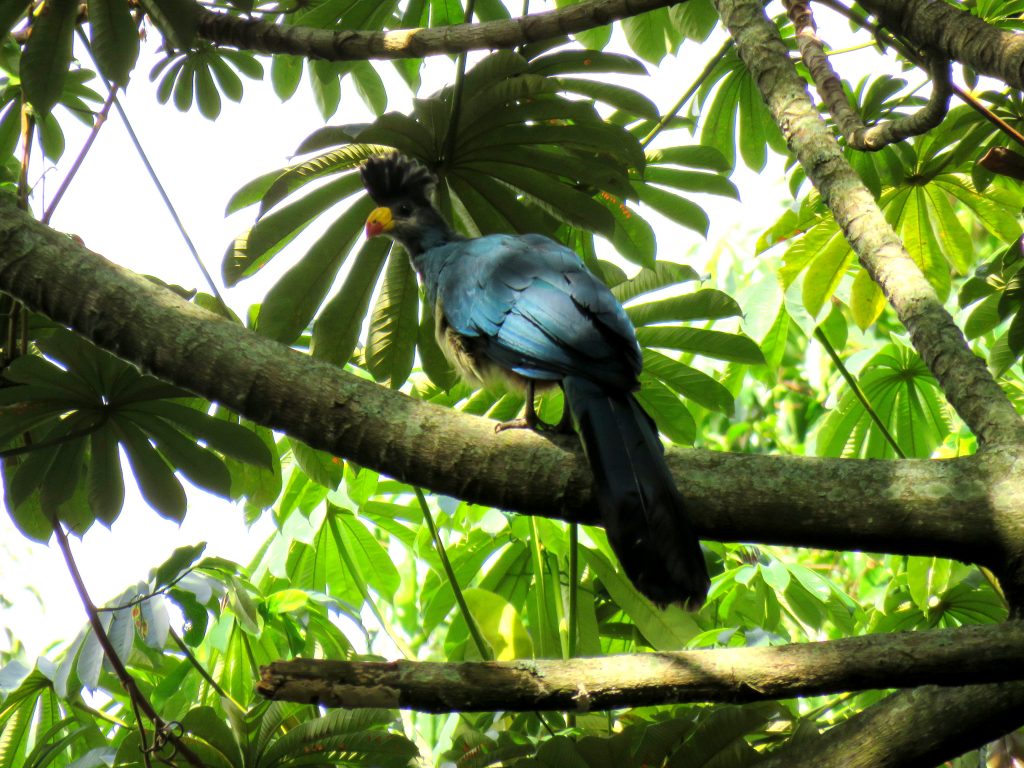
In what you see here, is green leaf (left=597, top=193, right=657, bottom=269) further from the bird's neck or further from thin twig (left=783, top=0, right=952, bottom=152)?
thin twig (left=783, top=0, right=952, bottom=152)

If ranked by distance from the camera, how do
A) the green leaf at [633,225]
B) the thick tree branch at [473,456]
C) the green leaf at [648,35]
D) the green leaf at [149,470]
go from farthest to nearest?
the green leaf at [648,35], the green leaf at [633,225], the green leaf at [149,470], the thick tree branch at [473,456]

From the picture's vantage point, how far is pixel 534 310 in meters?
2.81

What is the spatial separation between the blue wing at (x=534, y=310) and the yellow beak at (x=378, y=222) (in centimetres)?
20

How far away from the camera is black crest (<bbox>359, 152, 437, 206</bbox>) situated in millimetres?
3303

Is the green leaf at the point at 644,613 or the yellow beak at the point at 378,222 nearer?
the yellow beak at the point at 378,222

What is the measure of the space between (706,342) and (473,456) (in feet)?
5.54

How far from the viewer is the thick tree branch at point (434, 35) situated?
260 centimetres

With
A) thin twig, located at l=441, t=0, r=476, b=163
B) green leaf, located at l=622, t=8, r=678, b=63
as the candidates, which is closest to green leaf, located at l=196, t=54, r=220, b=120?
thin twig, located at l=441, t=0, r=476, b=163

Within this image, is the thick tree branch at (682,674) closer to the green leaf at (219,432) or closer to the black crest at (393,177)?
the green leaf at (219,432)

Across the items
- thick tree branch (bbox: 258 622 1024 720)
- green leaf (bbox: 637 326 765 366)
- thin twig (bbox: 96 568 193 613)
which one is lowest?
thick tree branch (bbox: 258 622 1024 720)

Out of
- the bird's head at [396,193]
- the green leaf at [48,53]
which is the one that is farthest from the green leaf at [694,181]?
the green leaf at [48,53]

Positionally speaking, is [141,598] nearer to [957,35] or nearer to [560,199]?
[560,199]

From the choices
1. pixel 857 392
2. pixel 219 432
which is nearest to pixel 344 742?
pixel 219 432

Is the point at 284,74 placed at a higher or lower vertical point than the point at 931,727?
higher
